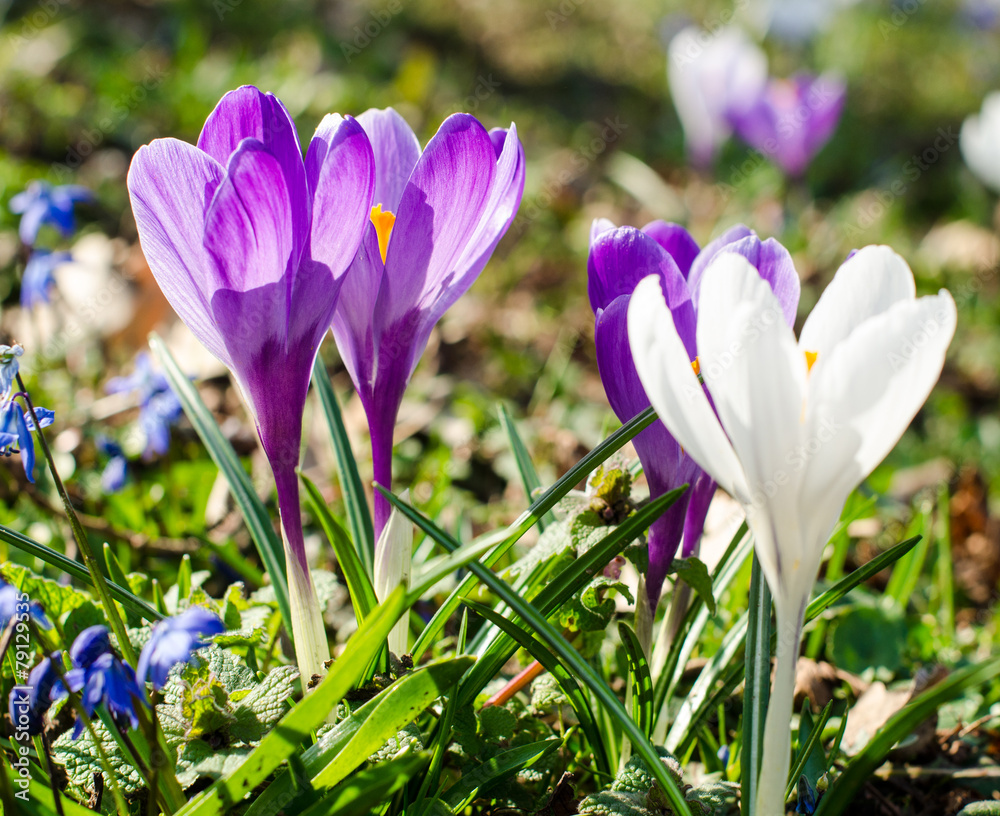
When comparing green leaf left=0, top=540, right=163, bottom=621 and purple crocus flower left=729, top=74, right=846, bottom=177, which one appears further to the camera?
purple crocus flower left=729, top=74, right=846, bottom=177

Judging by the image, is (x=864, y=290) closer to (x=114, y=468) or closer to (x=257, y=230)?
(x=257, y=230)

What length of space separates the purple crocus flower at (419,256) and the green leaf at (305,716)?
0.33m

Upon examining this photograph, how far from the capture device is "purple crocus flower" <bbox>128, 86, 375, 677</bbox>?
0.93m

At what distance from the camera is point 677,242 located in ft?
4.04

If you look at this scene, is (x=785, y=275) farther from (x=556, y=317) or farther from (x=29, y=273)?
(x=556, y=317)

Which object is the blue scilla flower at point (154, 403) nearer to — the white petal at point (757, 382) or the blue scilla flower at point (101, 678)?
the blue scilla flower at point (101, 678)

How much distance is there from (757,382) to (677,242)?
470 millimetres

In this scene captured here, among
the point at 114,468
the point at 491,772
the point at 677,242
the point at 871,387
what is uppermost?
the point at 677,242

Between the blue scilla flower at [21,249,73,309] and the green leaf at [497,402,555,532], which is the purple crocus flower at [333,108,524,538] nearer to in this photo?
the green leaf at [497,402,555,532]

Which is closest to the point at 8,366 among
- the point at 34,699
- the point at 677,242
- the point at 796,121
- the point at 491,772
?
the point at 34,699

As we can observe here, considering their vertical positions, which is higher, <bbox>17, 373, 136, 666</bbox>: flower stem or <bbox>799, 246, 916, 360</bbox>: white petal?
<bbox>799, 246, 916, 360</bbox>: white petal

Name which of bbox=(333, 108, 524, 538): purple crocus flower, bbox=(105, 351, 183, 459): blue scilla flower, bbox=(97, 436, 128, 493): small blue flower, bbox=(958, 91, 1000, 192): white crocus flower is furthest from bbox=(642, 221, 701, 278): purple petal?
bbox=(958, 91, 1000, 192): white crocus flower

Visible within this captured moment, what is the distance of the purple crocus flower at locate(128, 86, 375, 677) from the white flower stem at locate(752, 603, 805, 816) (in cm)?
66

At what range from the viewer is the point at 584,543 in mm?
1149
